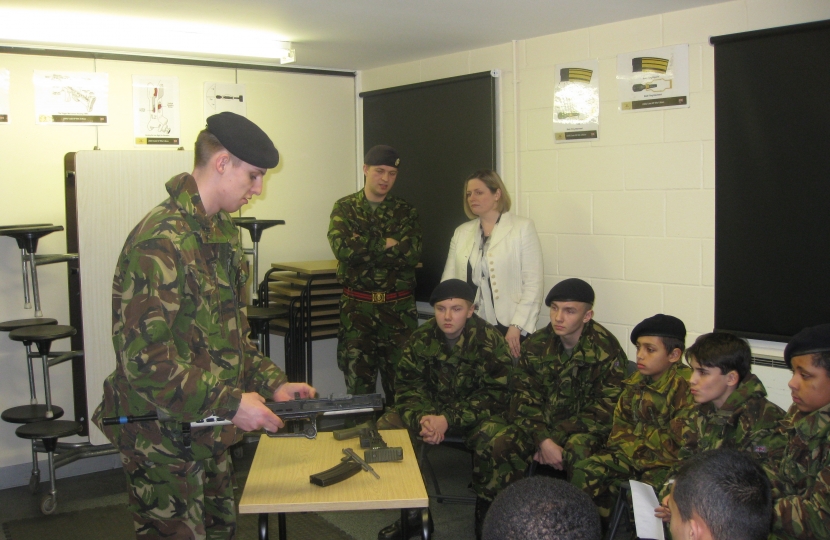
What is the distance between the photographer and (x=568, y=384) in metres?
3.59

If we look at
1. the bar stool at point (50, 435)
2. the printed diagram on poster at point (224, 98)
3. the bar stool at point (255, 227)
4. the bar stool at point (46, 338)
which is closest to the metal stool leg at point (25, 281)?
the bar stool at point (46, 338)

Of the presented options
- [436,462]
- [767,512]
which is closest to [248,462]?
[436,462]

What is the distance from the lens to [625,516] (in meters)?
3.49

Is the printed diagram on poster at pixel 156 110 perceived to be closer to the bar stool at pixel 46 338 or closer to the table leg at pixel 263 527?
the bar stool at pixel 46 338

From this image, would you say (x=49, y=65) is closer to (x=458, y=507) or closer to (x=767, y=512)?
(x=458, y=507)

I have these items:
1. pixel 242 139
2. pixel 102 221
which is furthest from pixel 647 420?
pixel 102 221

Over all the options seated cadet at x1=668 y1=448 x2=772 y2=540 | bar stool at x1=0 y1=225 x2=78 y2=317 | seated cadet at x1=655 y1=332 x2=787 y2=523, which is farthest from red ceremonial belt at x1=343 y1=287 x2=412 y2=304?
seated cadet at x1=668 y1=448 x2=772 y2=540

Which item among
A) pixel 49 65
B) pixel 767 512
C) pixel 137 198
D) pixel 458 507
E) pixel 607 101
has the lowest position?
pixel 458 507

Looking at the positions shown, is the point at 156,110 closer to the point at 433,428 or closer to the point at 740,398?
the point at 433,428

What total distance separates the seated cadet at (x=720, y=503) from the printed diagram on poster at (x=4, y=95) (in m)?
4.06

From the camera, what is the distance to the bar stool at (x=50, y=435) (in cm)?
393

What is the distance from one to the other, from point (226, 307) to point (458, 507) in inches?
85.8

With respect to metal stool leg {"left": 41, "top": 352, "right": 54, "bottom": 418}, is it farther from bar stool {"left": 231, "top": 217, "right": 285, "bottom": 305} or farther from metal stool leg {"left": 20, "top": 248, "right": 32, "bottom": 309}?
bar stool {"left": 231, "top": 217, "right": 285, "bottom": 305}

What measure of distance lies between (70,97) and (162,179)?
2.83ft
